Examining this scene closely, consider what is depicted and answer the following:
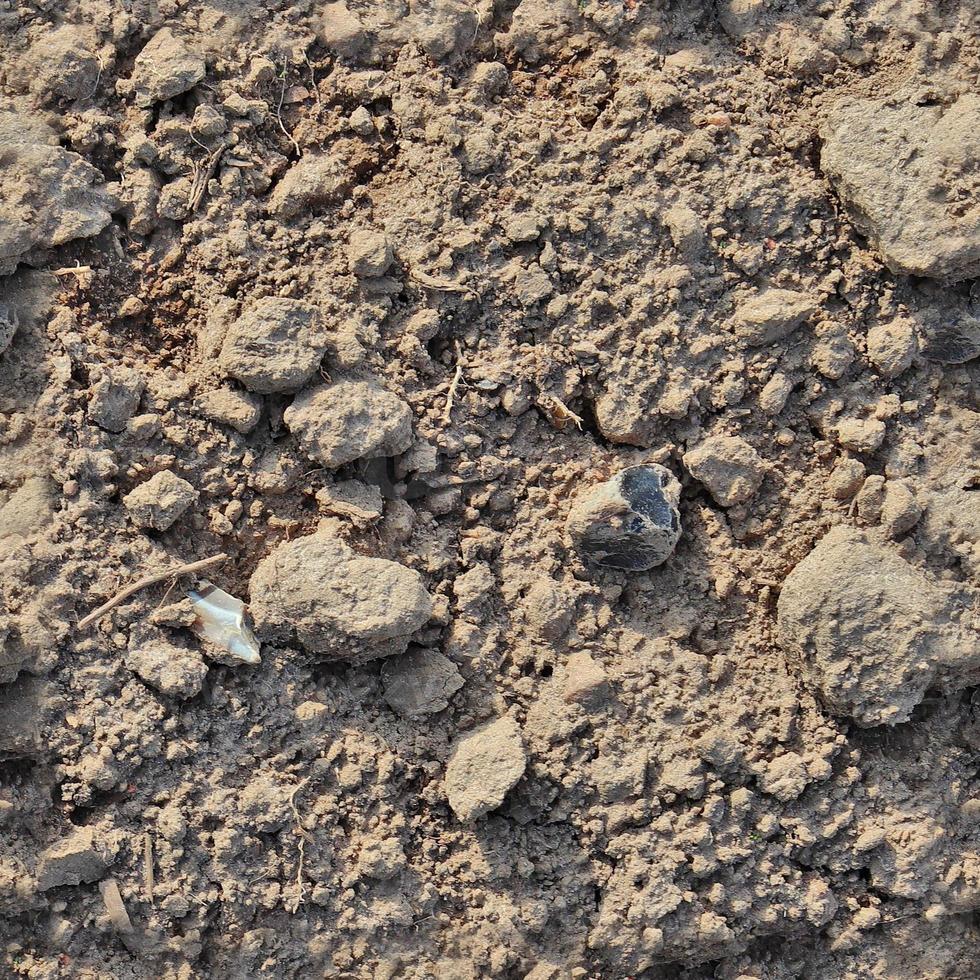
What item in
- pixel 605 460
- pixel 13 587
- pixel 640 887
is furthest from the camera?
pixel 605 460

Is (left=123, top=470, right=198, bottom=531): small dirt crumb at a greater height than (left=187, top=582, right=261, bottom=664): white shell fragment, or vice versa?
(left=123, top=470, right=198, bottom=531): small dirt crumb

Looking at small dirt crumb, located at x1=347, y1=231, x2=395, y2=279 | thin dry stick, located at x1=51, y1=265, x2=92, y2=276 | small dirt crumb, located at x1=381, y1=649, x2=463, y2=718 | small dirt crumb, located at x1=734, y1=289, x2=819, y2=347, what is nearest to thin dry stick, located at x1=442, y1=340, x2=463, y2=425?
small dirt crumb, located at x1=347, y1=231, x2=395, y2=279

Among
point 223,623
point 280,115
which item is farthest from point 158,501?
point 280,115

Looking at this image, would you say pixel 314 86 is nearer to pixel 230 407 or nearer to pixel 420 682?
pixel 230 407

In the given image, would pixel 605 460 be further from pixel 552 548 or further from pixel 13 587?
pixel 13 587

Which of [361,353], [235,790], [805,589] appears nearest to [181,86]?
[361,353]

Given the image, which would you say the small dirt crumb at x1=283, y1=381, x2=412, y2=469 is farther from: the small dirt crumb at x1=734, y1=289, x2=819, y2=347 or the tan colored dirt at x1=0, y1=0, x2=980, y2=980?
the small dirt crumb at x1=734, y1=289, x2=819, y2=347

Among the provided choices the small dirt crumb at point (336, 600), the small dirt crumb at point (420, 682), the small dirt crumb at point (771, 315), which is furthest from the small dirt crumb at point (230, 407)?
the small dirt crumb at point (771, 315)
